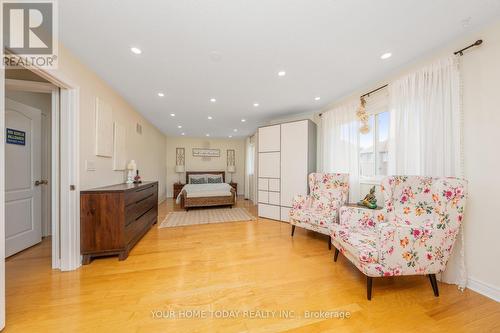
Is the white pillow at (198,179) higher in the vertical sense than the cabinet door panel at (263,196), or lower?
higher

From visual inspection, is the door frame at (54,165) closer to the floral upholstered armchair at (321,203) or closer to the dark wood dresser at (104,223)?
the dark wood dresser at (104,223)

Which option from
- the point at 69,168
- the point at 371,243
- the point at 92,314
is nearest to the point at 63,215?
the point at 69,168

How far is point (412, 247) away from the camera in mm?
1542

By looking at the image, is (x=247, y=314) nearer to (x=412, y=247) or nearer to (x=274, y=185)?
(x=412, y=247)

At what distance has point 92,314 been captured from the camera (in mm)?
1408

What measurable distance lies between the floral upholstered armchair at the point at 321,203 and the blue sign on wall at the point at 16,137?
413 cm

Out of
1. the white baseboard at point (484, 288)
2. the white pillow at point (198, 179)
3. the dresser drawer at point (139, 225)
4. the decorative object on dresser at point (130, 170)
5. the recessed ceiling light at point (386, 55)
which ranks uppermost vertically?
the recessed ceiling light at point (386, 55)

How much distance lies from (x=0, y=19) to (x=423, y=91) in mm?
3786

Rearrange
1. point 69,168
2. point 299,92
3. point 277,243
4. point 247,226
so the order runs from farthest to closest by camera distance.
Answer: point 247,226, point 299,92, point 277,243, point 69,168

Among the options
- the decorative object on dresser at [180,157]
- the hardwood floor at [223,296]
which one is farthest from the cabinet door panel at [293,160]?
the decorative object on dresser at [180,157]

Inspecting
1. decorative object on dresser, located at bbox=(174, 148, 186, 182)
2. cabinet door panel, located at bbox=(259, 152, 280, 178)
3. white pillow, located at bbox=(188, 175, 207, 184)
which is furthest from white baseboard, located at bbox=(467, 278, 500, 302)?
decorative object on dresser, located at bbox=(174, 148, 186, 182)

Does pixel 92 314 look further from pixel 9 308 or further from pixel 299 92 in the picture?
pixel 299 92

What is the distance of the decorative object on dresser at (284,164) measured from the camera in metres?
3.73

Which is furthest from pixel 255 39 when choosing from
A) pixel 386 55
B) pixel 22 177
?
pixel 22 177
